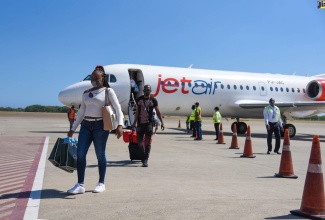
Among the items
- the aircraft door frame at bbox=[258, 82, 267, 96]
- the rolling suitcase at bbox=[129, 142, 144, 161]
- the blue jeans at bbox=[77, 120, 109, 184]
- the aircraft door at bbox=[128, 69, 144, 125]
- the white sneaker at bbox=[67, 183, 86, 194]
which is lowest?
the white sneaker at bbox=[67, 183, 86, 194]

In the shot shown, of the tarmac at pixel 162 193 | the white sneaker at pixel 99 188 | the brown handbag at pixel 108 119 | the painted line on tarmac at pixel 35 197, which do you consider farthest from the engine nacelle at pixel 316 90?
the white sneaker at pixel 99 188

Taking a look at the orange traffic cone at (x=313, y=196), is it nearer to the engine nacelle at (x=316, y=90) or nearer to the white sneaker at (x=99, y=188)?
the white sneaker at (x=99, y=188)

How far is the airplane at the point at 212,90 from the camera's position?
19.3m

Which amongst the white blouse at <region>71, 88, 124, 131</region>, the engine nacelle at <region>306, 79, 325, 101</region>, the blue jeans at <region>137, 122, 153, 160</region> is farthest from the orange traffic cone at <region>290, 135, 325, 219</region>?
the engine nacelle at <region>306, 79, 325, 101</region>

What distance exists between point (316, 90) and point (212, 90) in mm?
7271

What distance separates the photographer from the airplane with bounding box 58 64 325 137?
63.4ft

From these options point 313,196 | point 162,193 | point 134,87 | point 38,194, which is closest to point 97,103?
point 38,194

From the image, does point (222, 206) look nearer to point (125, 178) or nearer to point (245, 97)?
point (125, 178)

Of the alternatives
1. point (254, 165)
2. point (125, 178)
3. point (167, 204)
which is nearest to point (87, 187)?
point (125, 178)

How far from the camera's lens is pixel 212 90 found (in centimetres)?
Answer: 2173

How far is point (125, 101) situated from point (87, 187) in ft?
43.9

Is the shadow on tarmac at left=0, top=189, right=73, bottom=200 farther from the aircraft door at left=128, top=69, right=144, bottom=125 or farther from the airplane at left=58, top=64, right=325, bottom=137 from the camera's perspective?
the aircraft door at left=128, top=69, right=144, bottom=125

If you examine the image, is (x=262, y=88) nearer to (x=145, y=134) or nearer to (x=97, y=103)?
(x=145, y=134)

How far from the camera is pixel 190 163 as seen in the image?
9.06 m
